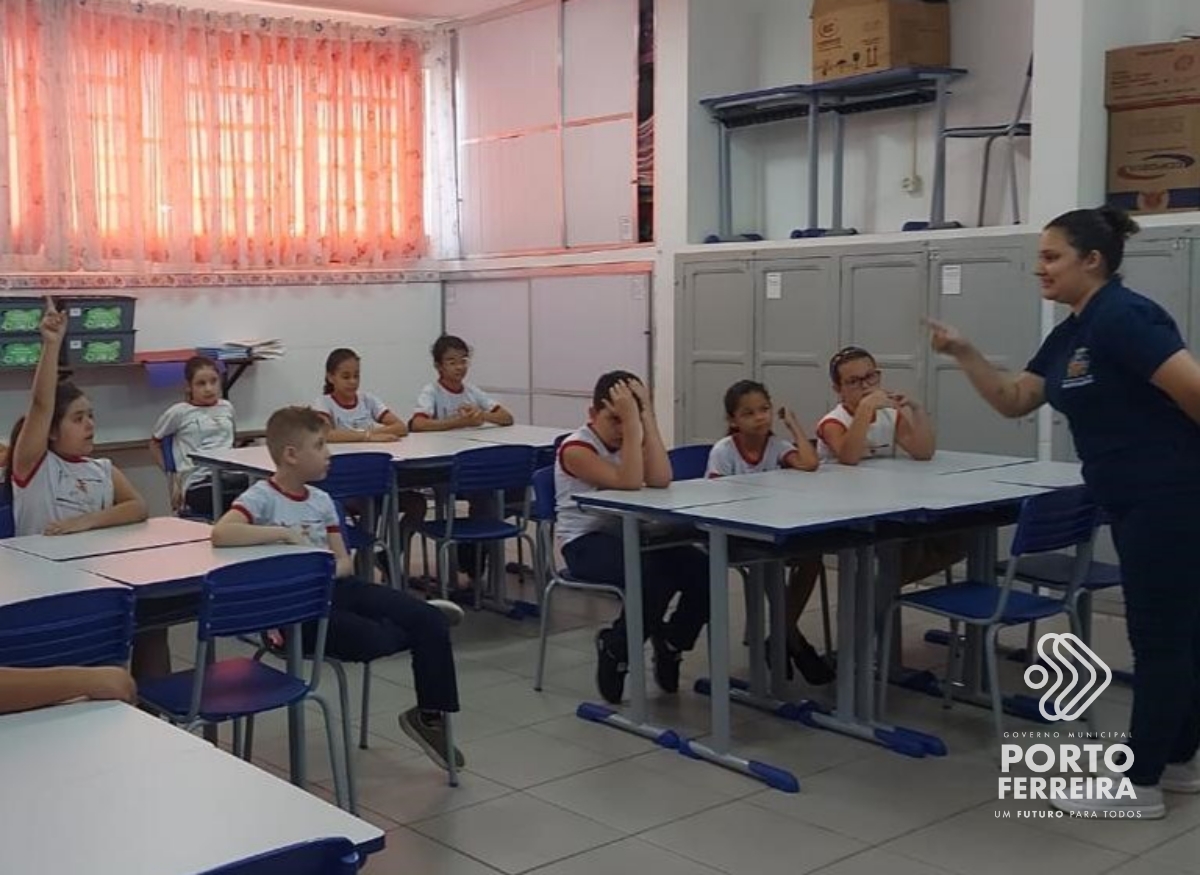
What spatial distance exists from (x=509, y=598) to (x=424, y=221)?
3.88 meters

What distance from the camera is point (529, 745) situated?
4.27m

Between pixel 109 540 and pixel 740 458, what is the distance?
2249mm

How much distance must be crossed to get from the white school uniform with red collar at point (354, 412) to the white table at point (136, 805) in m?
4.37

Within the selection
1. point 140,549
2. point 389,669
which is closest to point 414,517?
point 389,669

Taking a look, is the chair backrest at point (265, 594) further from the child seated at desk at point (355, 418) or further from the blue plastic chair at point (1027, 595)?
the child seated at desk at point (355, 418)

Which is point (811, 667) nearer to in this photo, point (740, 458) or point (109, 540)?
point (740, 458)

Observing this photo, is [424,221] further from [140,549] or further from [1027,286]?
[140,549]

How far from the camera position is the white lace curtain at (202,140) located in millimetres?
7613

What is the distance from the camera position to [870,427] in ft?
16.8

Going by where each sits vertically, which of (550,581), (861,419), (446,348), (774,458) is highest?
(446,348)

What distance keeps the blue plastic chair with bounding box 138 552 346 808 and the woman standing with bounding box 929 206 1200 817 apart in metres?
1.95

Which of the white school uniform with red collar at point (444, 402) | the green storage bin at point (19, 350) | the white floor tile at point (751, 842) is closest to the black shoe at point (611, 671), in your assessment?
the white floor tile at point (751, 842)

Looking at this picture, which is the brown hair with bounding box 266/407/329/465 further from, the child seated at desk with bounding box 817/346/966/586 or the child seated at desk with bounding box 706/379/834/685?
the child seated at desk with bounding box 817/346/966/586

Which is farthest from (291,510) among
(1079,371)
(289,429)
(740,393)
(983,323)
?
(983,323)
